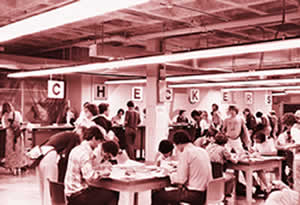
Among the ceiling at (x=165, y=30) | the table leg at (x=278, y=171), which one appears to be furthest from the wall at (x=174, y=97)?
the table leg at (x=278, y=171)

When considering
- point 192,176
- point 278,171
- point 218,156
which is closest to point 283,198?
point 192,176

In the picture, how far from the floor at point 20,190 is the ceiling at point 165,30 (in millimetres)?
3065

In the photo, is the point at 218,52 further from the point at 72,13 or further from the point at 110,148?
the point at 72,13

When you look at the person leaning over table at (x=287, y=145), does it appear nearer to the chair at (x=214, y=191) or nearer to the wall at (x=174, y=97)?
the chair at (x=214, y=191)

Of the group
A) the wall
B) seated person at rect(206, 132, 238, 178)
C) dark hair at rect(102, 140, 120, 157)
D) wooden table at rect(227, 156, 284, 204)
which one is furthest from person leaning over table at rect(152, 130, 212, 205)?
the wall

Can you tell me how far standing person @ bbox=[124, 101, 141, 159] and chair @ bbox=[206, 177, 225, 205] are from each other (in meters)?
5.91

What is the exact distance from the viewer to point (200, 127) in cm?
1400

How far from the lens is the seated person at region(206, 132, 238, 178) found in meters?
6.16

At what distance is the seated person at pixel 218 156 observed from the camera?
616 cm

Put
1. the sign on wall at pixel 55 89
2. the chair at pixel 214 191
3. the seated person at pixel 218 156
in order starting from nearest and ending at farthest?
1. the chair at pixel 214 191
2. the seated person at pixel 218 156
3. the sign on wall at pixel 55 89

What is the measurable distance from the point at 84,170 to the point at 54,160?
59cm

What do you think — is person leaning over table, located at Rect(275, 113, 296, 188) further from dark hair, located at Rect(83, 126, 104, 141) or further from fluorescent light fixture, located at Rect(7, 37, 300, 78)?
dark hair, located at Rect(83, 126, 104, 141)

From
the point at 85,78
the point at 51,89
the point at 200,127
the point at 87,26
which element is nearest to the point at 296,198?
the point at 87,26

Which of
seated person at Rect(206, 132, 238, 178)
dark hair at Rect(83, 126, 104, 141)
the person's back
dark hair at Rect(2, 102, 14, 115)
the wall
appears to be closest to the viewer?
dark hair at Rect(83, 126, 104, 141)
